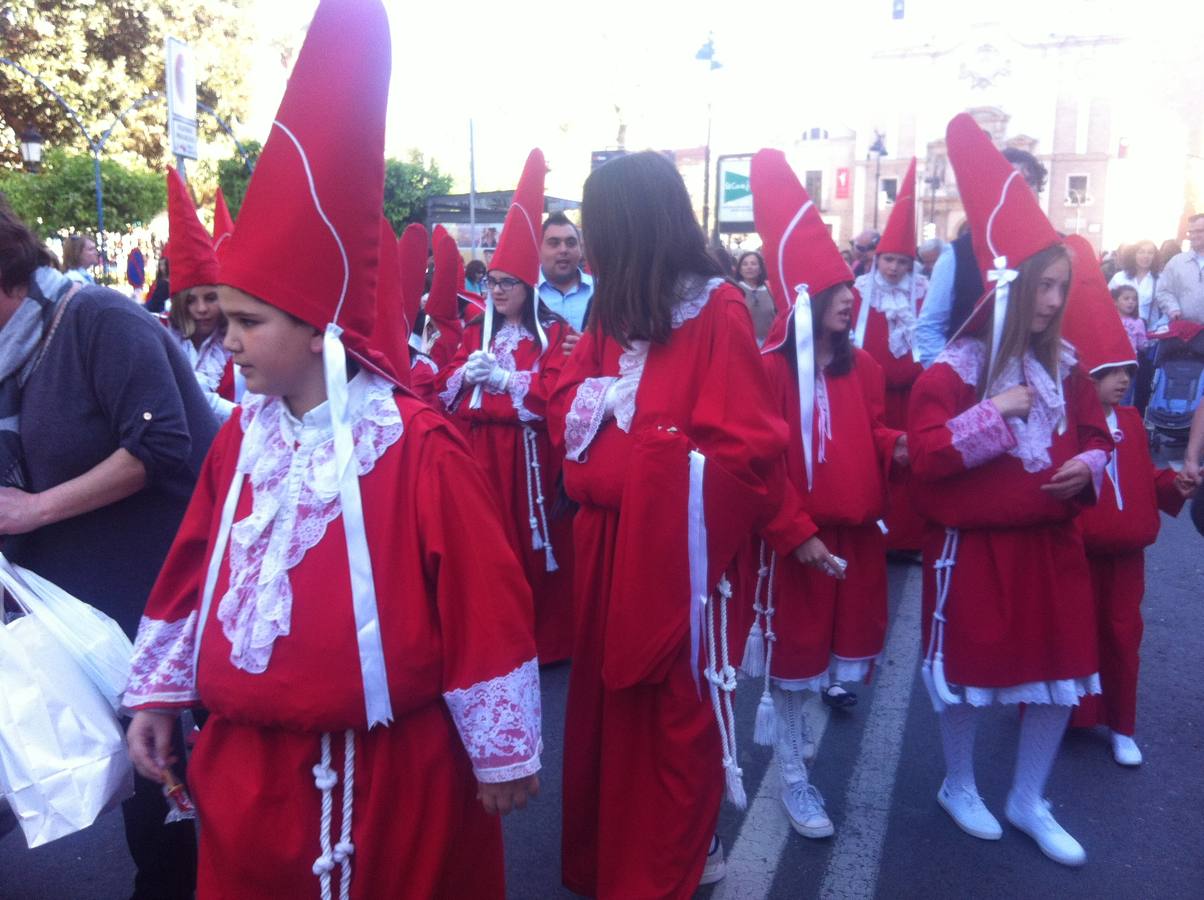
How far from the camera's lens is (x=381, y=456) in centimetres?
198

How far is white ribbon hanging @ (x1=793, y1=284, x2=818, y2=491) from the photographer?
11.4ft

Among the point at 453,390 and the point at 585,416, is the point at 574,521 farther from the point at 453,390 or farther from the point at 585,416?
the point at 453,390

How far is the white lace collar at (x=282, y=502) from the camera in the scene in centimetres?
190

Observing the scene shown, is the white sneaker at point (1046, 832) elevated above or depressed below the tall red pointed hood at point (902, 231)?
below

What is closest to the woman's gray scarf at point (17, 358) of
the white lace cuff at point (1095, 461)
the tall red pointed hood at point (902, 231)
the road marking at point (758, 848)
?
the road marking at point (758, 848)

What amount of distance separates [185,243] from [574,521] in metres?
2.38

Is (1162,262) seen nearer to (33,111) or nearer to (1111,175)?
(33,111)

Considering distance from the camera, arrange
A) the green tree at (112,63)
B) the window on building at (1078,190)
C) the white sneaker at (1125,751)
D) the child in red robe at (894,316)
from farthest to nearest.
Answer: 1. the window on building at (1078,190)
2. the green tree at (112,63)
3. the child in red robe at (894,316)
4. the white sneaker at (1125,751)

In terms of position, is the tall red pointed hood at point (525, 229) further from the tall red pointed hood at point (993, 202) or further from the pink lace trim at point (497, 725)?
the pink lace trim at point (497, 725)

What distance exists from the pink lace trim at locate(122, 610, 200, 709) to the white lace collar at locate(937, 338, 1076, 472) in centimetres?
239

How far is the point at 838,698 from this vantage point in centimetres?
455

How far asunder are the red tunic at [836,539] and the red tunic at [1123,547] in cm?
84

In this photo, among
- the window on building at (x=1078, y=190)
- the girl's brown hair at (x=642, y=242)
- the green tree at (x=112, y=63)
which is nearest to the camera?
the girl's brown hair at (x=642, y=242)

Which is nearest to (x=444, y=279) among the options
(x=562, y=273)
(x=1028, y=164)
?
(x=562, y=273)
